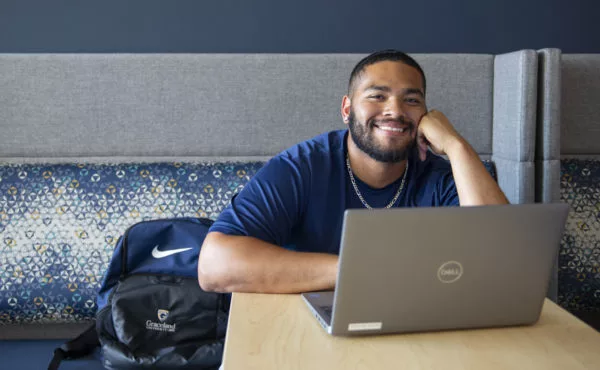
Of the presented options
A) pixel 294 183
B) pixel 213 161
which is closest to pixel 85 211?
pixel 213 161

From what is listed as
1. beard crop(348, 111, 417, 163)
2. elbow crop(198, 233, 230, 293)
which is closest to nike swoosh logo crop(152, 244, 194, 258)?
elbow crop(198, 233, 230, 293)

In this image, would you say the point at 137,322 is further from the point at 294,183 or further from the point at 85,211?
the point at 294,183

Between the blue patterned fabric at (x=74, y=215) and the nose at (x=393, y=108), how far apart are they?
57 cm

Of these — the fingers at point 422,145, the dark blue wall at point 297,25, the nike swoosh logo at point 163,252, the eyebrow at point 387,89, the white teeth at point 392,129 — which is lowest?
the nike swoosh logo at point 163,252

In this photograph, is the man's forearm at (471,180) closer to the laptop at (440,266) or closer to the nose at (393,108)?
the nose at (393,108)

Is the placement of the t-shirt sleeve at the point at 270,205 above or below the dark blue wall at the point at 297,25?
below

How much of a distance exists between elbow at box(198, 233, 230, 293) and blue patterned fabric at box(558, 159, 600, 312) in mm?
1196

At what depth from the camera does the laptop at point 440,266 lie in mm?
1042

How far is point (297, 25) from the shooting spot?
247cm

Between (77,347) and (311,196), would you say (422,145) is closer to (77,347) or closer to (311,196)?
(311,196)

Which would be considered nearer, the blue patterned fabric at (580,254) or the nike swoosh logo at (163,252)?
the nike swoosh logo at (163,252)

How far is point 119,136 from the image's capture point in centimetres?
220

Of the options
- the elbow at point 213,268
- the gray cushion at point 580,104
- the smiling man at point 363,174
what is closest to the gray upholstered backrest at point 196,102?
the gray cushion at point 580,104

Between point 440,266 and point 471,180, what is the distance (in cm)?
59
